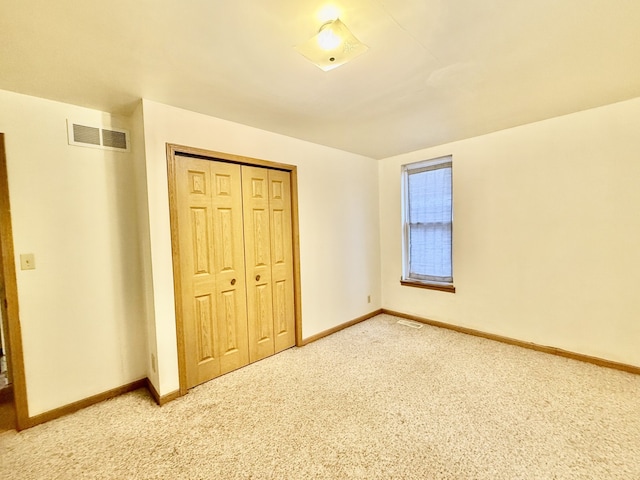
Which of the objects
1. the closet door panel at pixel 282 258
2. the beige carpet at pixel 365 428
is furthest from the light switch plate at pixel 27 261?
the closet door panel at pixel 282 258

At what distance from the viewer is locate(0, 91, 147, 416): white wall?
1942 mm

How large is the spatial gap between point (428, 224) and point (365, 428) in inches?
106

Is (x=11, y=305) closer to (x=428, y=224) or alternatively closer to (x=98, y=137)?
(x=98, y=137)

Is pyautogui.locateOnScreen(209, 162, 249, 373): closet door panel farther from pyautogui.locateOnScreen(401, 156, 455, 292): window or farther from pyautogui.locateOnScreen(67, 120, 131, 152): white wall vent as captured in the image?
pyautogui.locateOnScreen(401, 156, 455, 292): window

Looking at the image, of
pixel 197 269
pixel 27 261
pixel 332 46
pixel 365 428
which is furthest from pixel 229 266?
pixel 332 46

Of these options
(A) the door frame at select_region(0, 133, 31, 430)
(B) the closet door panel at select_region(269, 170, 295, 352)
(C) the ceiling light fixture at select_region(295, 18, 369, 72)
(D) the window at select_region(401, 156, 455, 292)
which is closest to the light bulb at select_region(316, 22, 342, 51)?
(C) the ceiling light fixture at select_region(295, 18, 369, 72)

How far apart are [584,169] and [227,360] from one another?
3.83 metres

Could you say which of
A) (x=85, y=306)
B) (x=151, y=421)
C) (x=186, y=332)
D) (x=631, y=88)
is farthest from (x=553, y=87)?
(x=85, y=306)

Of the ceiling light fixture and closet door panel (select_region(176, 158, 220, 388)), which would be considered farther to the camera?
closet door panel (select_region(176, 158, 220, 388))

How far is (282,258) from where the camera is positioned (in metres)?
3.03

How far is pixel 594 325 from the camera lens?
258 centimetres

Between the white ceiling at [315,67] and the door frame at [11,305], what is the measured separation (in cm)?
71

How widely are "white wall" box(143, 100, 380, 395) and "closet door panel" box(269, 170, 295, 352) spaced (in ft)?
0.53

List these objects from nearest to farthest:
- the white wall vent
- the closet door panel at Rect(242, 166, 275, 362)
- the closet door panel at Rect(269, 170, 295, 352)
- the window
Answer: the white wall vent, the closet door panel at Rect(242, 166, 275, 362), the closet door panel at Rect(269, 170, 295, 352), the window
